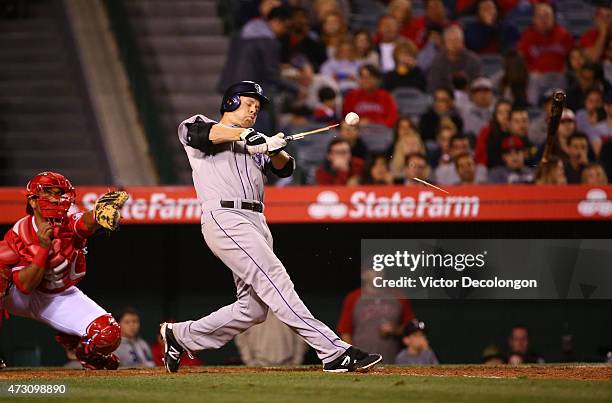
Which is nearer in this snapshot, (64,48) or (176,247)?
(176,247)

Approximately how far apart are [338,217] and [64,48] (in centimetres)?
487

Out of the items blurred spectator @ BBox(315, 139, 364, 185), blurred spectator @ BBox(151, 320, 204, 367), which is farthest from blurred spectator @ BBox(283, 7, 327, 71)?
blurred spectator @ BBox(151, 320, 204, 367)

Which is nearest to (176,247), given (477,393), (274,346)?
(274,346)

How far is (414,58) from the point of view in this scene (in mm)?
11852

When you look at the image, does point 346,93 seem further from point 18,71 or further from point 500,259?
point 18,71

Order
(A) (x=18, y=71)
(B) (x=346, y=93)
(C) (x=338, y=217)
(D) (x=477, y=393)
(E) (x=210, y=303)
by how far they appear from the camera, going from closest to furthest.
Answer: (D) (x=477, y=393), (C) (x=338, y=217), (E) (x=210, y=303), (B) (x=346, y=93), (A) (x=18, y=71)

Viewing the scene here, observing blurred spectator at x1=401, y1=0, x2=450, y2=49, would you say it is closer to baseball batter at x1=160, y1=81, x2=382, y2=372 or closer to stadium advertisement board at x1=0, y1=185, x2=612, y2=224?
stadium advertisement board at x1=0, y1=185, x2=612, y2=224

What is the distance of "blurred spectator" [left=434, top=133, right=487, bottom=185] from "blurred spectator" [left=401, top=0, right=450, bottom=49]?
1.96 m

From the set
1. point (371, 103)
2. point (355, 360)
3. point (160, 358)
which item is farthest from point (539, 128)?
point (355, 360)

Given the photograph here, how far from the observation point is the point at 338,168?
1035 cm

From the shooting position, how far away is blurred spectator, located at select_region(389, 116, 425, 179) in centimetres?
1059

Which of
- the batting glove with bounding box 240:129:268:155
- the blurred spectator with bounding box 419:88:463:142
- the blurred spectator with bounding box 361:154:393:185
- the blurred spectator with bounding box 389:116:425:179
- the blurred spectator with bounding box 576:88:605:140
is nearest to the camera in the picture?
the batting glove with bounding box 240:129:268:155

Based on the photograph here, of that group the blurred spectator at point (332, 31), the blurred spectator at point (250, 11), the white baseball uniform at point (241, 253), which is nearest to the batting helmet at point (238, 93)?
the white baseball uniform at point (241, 253)

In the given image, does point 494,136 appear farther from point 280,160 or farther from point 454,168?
point 280,160
